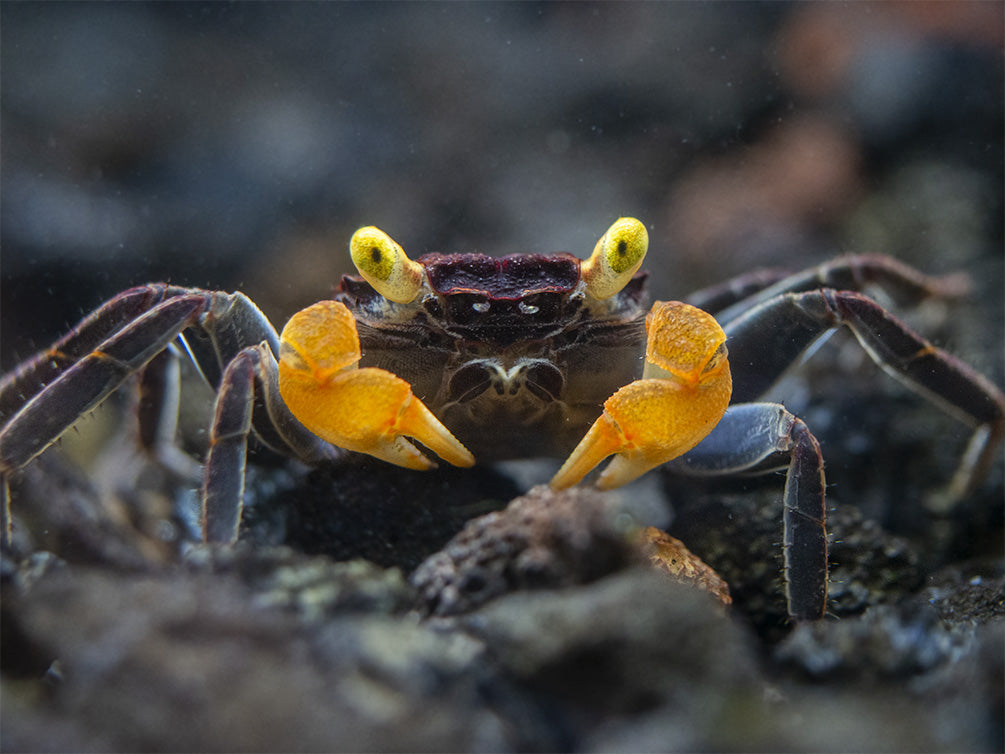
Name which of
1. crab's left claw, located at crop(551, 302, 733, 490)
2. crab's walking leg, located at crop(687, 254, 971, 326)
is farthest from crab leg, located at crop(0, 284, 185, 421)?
crab's walking leg, located at crop(687, 254, 971, 326)

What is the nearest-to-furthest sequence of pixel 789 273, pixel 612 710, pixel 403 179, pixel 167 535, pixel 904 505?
pixel 612 710
pixel 167 535
pixel 904 505
pixel 789 273
pixel 403 179

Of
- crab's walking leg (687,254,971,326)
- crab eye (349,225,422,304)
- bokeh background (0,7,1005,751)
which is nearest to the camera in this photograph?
bokeh background (0,7,1005,751)

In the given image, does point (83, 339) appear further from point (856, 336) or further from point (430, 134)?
point (856, 336)

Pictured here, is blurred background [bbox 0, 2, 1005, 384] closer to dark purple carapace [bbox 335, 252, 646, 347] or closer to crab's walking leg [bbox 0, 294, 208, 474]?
crab's walking leg [bbox 0, 294, 208, 474]

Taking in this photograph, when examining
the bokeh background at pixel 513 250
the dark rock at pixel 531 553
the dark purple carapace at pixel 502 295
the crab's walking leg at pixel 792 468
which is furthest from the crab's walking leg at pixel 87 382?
the crab's walking leg at pixel 792 468

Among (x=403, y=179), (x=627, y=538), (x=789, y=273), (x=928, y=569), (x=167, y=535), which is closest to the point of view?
(x=627, y=538)

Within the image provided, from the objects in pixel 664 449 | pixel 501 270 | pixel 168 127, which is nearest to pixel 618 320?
pixel 501 270

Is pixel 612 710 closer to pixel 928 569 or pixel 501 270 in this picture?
pixel 501 270
